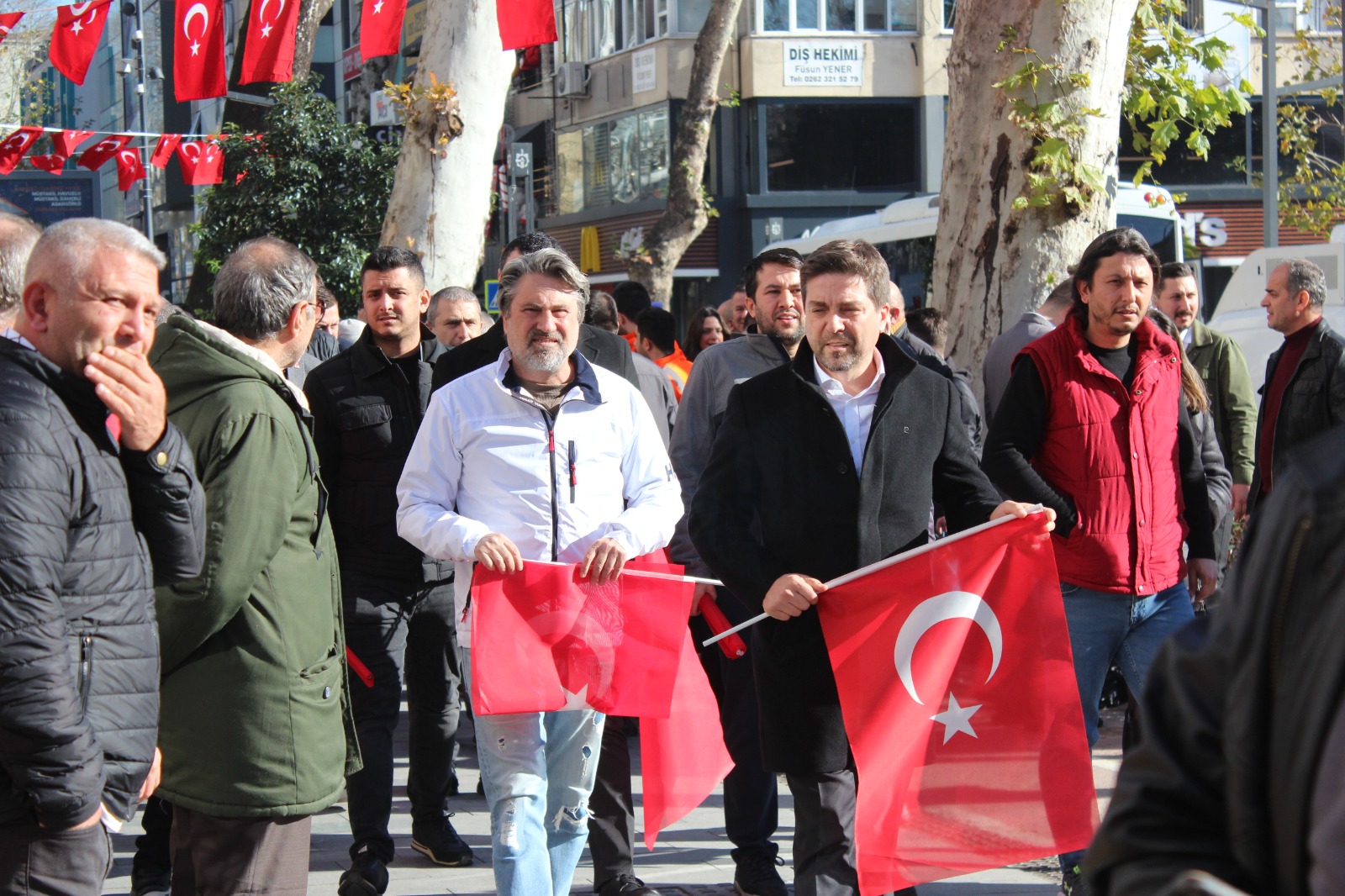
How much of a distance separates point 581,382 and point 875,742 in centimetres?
140

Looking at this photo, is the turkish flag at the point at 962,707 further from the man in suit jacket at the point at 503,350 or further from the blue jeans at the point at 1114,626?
the man in suit jacket at the point at 503,350

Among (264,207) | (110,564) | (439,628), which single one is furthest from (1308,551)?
(264,207)

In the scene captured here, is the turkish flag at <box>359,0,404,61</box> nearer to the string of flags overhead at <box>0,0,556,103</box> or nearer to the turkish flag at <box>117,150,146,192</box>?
the string of flags overhead at <box>0,0,556,103</box>

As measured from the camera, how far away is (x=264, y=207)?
21.0 meters

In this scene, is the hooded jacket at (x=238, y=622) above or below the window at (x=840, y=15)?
below

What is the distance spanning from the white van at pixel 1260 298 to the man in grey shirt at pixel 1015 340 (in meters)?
7.84

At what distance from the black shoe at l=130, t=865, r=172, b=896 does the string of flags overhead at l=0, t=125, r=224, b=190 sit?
54.4ft

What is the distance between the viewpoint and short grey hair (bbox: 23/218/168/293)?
9.97ft

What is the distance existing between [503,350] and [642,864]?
198 centimetres

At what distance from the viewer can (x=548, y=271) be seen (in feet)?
15.1

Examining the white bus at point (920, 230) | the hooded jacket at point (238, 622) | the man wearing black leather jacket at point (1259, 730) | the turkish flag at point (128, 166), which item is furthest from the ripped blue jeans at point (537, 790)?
the turkish flag at point (128, 166)

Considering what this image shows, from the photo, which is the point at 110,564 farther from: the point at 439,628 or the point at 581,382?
the point at 439,628

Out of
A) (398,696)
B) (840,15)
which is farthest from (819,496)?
(840,15)

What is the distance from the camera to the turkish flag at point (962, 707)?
165 inches
